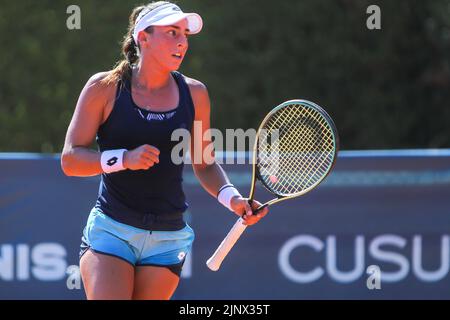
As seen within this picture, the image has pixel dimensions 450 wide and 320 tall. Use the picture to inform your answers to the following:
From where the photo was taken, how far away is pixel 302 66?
33.5ft

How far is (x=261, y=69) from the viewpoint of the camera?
10148 mm

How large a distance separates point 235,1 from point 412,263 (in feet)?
14.3

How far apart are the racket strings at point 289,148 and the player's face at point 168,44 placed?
57 cm

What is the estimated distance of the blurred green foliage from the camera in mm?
9633

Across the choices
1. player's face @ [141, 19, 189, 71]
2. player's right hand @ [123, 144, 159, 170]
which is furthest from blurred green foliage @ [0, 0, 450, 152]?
player's right hand @ [123, 144, 159, 170]

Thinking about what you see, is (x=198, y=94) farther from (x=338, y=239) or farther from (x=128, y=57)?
(x=338, y=239)

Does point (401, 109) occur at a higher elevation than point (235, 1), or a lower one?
lower

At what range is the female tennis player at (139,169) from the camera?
4.00 m

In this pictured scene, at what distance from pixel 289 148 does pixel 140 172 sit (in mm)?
944

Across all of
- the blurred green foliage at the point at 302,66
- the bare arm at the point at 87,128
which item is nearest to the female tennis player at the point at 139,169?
the bare arm at the point at 87,128

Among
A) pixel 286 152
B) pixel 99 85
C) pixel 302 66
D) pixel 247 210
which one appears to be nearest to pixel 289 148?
pixel 286 152

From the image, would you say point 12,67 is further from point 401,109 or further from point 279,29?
point 401,109
